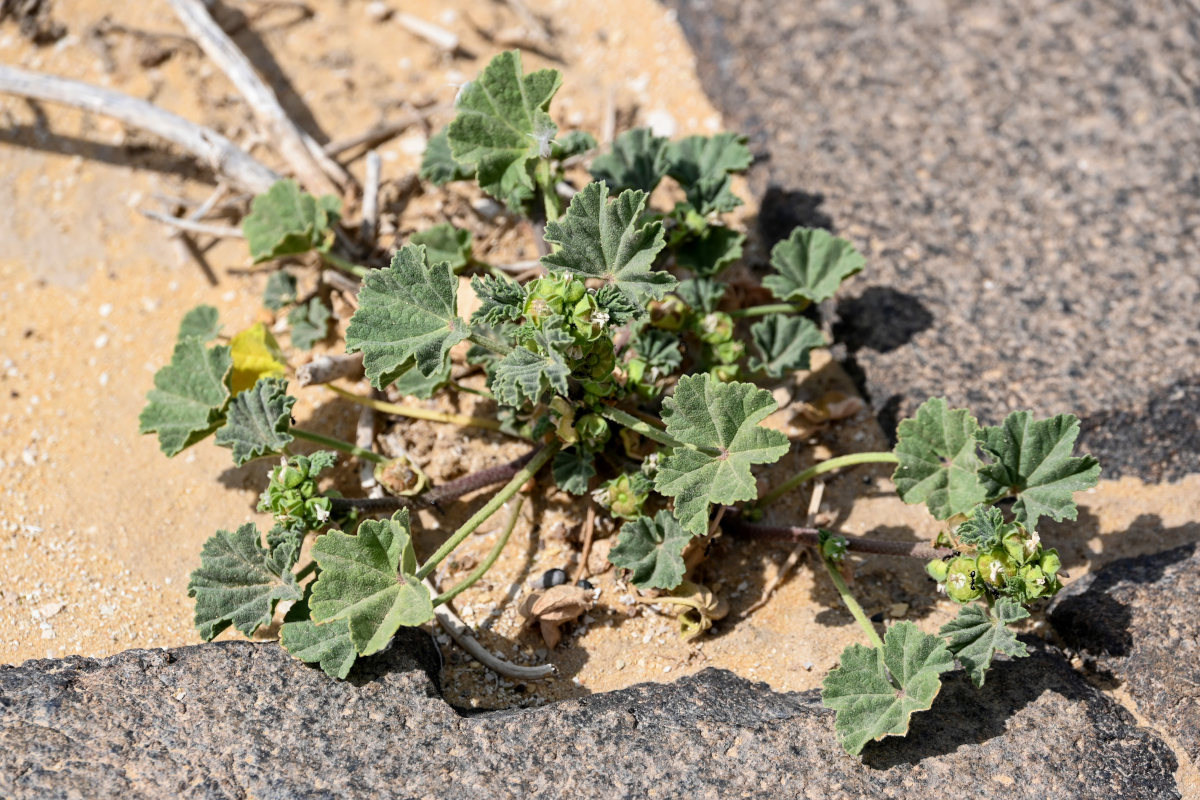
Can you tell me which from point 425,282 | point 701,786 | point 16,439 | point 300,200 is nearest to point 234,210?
point 300,200

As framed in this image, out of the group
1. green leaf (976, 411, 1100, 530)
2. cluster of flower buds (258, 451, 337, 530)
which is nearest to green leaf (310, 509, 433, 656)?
cluster of flower buds (258, 451, 337, 530)

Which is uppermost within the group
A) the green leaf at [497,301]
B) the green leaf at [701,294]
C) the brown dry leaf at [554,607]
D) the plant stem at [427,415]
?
the green leaf at [497,301]

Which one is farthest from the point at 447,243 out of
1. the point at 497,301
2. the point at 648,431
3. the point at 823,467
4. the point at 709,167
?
the point at 823,467

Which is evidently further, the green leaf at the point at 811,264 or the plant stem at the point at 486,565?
the green leaf at the point at 811,264

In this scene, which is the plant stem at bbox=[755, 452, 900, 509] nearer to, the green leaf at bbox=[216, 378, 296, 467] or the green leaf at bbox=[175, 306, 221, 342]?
the green leaf at bbox=[216, 378, 296, 467]

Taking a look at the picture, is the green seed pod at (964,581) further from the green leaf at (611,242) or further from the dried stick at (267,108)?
the dried stick at (267,108)

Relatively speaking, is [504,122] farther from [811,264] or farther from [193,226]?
[193,226]

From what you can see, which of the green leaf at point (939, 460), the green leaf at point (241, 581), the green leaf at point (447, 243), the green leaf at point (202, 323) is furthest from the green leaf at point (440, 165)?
the green leaf at point (939, 460)
